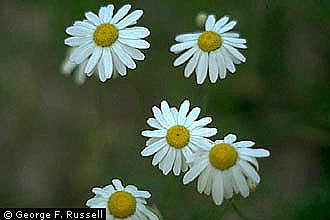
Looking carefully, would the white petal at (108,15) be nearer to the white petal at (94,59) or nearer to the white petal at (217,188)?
the white petal at (94,59)

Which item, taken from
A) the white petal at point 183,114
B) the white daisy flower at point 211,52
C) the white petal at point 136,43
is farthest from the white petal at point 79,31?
the white petal at point 183,114

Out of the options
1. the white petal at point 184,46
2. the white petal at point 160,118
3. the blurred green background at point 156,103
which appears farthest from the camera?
the blurred green background at point 156,103

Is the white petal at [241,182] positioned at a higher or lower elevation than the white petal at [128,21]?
lower

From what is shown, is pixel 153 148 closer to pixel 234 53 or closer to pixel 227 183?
pixel 227 183

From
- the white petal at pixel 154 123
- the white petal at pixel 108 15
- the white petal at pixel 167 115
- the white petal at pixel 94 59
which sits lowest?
the white petal at pixel 154 123

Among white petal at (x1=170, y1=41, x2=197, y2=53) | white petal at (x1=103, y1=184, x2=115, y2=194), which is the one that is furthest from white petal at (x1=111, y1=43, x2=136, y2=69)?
white petal at (x1=103, y1=184, x2=115, y2=194)

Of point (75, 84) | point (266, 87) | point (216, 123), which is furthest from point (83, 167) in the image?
point (266, 87)

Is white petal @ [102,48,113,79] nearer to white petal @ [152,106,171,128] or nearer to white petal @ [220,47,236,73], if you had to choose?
white petal @ [152,106,171,128]
